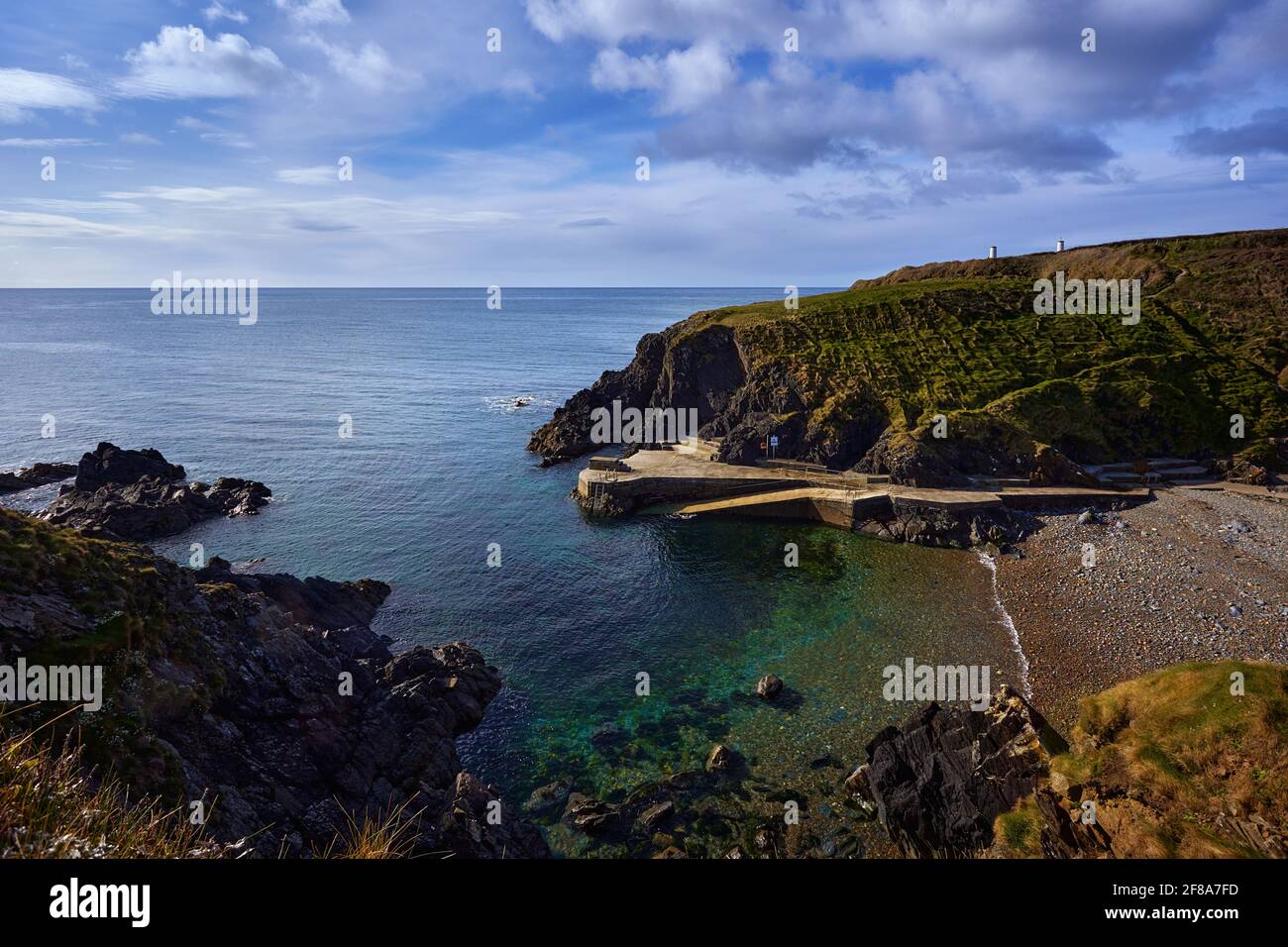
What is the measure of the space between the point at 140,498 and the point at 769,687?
178 ft

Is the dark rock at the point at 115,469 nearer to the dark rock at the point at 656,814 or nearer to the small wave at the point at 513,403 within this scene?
the small wave at the point at 513,403

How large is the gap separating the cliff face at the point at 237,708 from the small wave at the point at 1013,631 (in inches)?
894

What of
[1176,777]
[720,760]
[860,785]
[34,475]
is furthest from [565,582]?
[34,475]

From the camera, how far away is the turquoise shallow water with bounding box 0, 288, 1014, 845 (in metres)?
27.9

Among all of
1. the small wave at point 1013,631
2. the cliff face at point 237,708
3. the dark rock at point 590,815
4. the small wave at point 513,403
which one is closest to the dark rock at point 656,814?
the dark rock at point 590,815

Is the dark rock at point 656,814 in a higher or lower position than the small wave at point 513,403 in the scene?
lower

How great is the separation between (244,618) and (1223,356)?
88.0 metres

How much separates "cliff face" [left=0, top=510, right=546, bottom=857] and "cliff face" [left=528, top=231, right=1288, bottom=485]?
4253 centimetres

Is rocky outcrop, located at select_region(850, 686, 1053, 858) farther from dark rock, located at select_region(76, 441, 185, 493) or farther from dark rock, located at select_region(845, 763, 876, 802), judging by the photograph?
dark rock, located at select_region(76, 441, 185, 493)

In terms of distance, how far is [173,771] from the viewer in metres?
17.7

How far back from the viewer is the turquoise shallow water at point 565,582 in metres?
27.9
